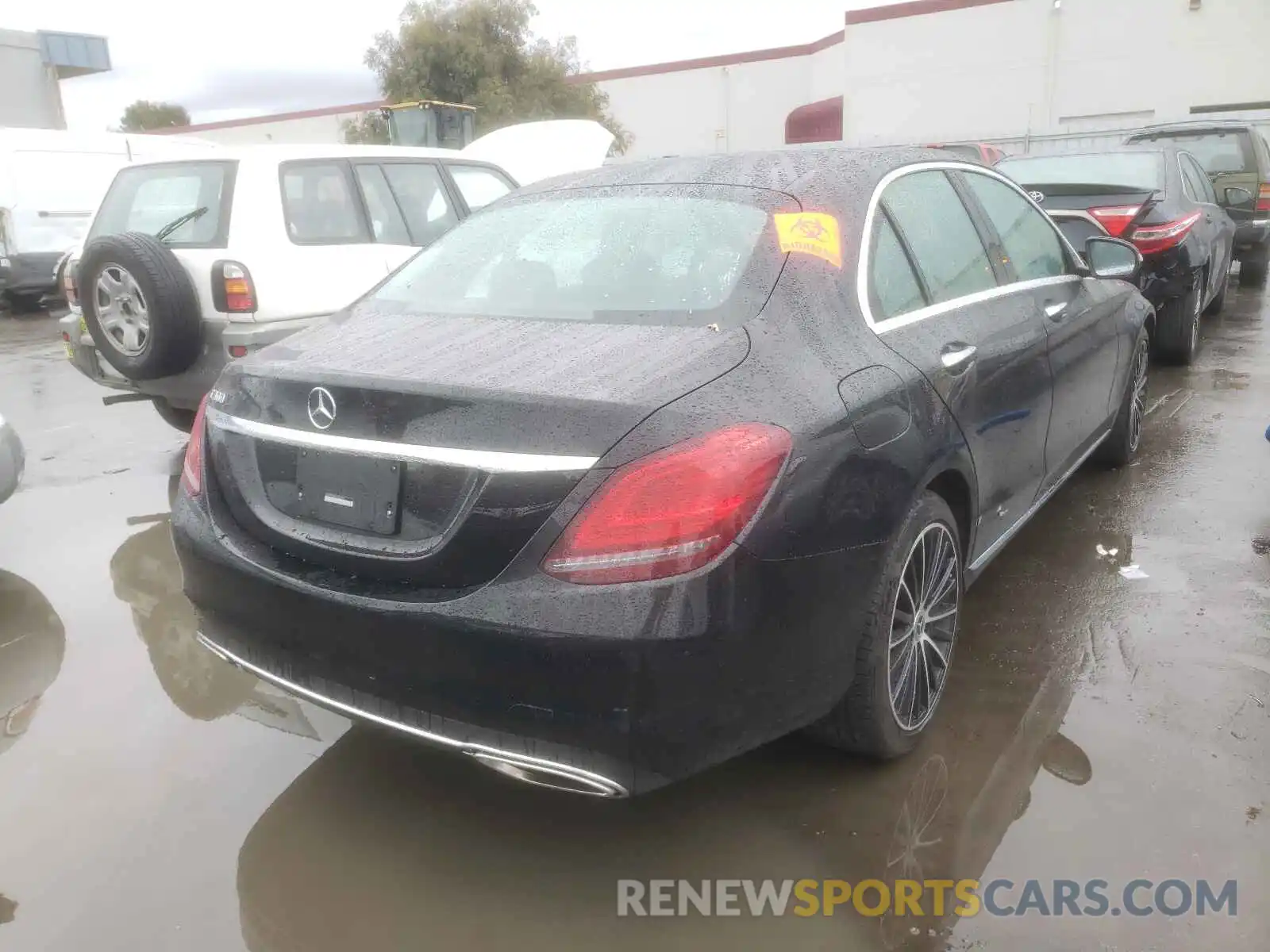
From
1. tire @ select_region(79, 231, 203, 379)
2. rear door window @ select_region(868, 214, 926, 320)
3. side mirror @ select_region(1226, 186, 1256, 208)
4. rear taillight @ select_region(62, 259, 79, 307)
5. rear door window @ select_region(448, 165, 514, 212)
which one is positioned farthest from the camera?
side mirror @ select_region(1226, 186, 1256, 208)

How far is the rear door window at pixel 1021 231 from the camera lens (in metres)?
3.52

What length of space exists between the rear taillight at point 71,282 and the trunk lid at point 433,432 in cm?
378

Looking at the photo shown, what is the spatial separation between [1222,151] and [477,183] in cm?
834

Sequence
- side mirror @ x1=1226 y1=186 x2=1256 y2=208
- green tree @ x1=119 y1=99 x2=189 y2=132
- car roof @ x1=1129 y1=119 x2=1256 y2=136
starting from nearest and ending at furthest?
1. side mirror @ x1=1226 y1=186 x2=1256 y2=208
2. car roof @ x1=1129 y1=119 x2=1256 y2=136
3. green tree @ x1=119 y1=99 x2=189 y2=132

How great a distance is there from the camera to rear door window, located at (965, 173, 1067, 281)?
3.52m

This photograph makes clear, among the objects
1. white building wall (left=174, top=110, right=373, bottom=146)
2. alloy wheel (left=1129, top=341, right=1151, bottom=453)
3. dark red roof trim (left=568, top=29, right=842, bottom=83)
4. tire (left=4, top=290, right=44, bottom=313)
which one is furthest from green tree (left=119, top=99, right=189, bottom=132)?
alloy wheel (left=1129, top=341, right=1151, bottom=453)

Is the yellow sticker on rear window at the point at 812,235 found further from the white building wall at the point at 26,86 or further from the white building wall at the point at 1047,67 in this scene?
the white building wall at the point at 26,86

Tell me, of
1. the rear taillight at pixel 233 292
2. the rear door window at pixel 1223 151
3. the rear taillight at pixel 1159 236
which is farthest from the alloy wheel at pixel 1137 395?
the rear door window at pixel 1223 151

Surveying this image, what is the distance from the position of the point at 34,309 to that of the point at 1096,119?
2298cm

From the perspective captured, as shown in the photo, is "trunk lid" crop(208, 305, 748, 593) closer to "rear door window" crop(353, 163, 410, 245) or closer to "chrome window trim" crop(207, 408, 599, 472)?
"chrome window trim" crop(207, 408, 599, 472)

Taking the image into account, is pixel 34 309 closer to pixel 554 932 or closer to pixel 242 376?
pixel 242 376

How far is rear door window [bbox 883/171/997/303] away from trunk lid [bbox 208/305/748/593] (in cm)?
91

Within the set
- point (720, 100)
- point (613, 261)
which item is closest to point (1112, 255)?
point (613, 261)

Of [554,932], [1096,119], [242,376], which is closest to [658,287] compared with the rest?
[242,376]
